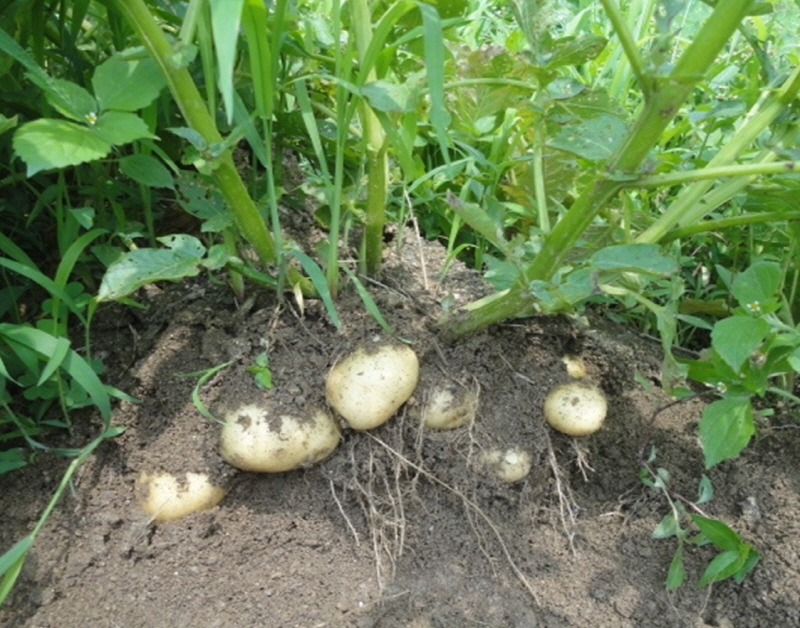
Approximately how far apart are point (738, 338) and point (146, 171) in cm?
97

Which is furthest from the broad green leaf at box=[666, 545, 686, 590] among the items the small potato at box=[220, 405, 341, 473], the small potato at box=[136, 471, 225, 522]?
the small potato at box=[136, 471, 225, 522]

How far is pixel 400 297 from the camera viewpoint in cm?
159

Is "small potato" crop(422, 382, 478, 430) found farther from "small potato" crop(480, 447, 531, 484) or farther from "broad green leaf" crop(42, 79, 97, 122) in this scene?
"broad green leaf" crop(42, 79, 97, 122)

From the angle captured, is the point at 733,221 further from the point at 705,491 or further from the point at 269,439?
the point at 269,439

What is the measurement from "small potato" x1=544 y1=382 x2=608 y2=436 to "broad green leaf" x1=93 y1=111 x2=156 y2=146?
85cm

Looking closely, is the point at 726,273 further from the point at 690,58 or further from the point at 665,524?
the point at 690,58

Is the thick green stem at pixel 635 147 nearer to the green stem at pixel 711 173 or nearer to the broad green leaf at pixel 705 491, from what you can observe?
the green stem at pixel 711 173

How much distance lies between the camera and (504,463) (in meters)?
1.50

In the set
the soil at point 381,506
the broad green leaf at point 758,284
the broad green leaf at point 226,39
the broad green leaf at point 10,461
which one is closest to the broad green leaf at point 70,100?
the broad green leaf at point 226,39

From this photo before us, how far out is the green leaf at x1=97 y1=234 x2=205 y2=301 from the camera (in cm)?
125


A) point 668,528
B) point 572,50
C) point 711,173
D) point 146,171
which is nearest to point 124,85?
point 146,171

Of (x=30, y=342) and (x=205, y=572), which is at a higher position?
(x=30, y=342)

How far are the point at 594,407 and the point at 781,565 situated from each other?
428 millimetres

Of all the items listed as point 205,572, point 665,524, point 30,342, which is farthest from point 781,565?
point 30,342
